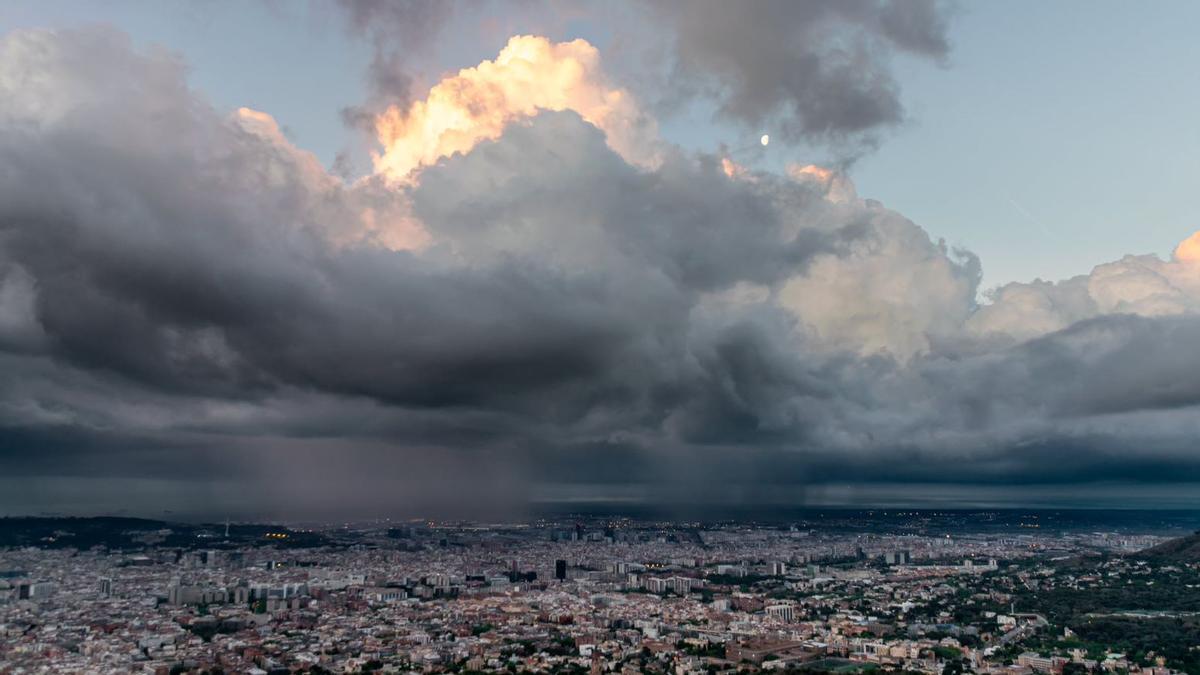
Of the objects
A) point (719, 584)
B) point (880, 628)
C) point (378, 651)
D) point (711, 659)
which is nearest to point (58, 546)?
point (378, 651)

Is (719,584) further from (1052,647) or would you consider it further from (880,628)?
(1052,647)

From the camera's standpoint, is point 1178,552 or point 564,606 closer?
point 564,606

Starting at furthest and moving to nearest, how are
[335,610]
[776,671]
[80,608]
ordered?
1. [335,610]
2. [80,608]
3. [776,671]

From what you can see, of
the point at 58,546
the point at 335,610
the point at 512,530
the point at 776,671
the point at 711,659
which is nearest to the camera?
the point at 776,671

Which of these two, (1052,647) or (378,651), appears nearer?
(378,651)

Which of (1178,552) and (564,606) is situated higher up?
(1178,552)

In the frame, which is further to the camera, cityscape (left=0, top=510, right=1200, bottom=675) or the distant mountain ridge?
the distant mountain ridge

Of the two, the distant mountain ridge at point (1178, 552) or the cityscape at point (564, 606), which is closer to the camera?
the cityscape at point (564, 606)

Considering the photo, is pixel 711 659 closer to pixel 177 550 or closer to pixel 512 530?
pixel 177 550
